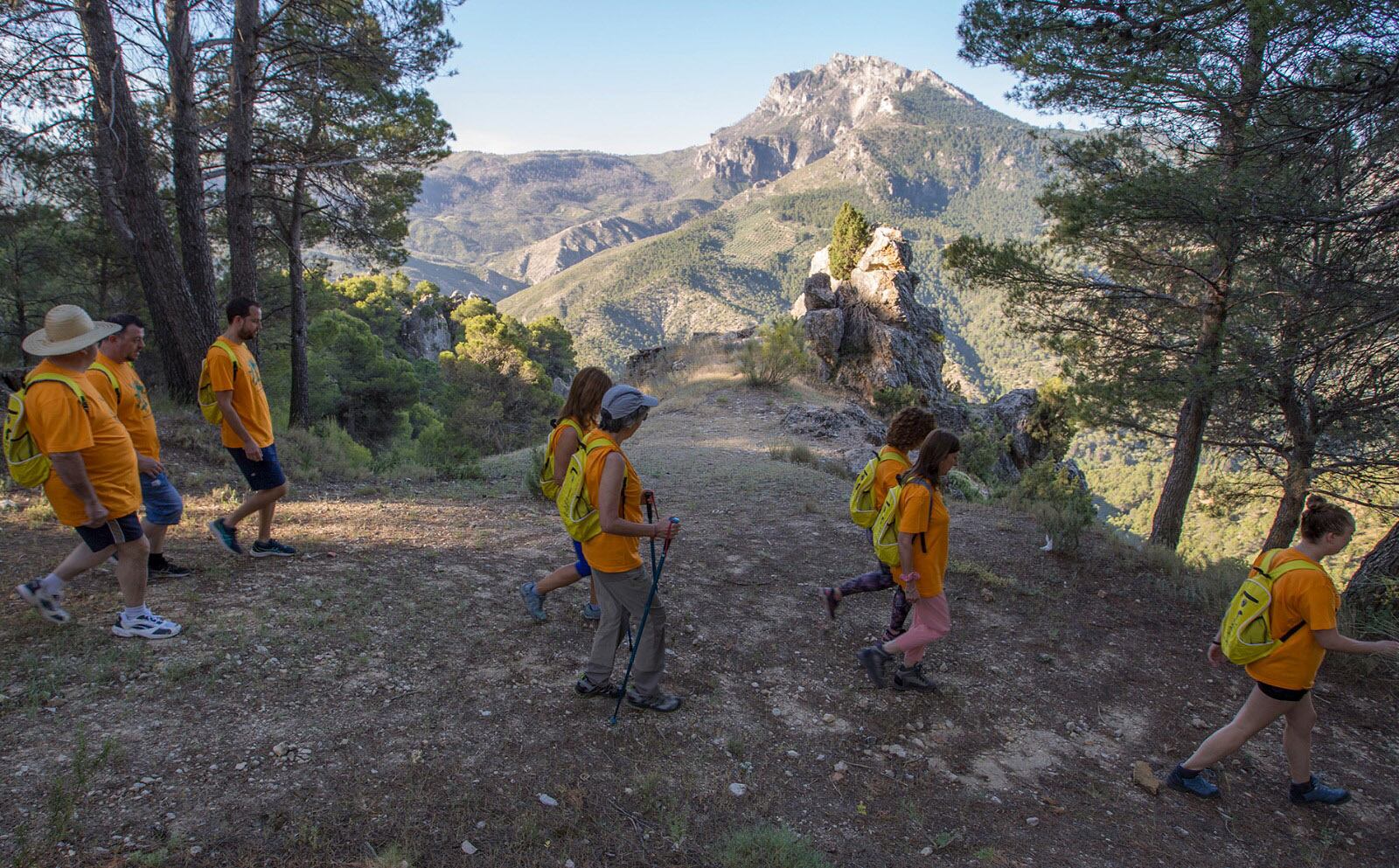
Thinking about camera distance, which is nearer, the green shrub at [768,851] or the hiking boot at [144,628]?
the green shrub at [768,851]

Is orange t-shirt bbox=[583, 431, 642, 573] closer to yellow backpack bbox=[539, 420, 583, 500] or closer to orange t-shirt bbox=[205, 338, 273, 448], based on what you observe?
yellow backpack bbox=[539, 420, 583, 500]

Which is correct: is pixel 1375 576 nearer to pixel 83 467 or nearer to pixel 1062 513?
pixel 1062 513

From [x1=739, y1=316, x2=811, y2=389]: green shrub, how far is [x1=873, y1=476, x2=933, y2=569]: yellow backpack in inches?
585

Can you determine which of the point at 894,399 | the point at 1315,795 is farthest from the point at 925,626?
the point at 894,399

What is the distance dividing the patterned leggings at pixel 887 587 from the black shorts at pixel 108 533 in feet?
13.8

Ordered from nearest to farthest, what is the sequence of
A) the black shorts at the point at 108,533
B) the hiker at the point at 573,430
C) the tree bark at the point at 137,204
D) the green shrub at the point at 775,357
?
the black shorts at the point at 108,533 < the hiker at the point at 573,430 < the tree bark at the point at 137,204 < the green shrub at the point at 775,357

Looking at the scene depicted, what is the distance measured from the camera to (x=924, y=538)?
13.4 ft

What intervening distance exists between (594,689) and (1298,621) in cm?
341

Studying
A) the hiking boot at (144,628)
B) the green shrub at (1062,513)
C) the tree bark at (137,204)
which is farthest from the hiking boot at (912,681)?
the tree bark at (137,204)

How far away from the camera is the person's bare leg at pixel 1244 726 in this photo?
348 cm

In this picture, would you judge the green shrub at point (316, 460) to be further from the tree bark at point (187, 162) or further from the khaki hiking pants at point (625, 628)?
the khaki hiking pants at point (625, 628)

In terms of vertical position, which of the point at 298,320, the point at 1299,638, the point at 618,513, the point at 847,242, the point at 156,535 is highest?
the point at 847,242

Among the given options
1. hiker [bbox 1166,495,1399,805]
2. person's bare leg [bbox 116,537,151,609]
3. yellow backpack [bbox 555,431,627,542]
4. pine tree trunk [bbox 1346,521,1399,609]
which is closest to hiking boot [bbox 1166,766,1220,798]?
hiker [bbox 1166,495,1399,805]

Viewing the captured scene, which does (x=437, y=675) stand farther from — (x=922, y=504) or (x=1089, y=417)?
(x=1089, y=417)
